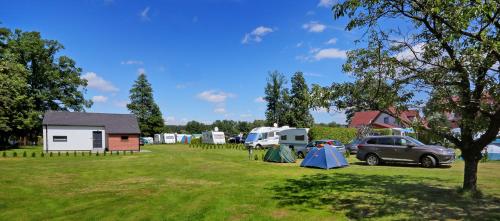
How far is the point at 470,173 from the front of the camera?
9.72 m

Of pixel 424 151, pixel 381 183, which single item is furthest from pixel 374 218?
pixel 424 151

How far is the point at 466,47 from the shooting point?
290 inches

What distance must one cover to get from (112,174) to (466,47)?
558 inches

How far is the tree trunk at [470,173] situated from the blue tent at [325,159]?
839 cm

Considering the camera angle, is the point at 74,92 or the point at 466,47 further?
the point at 74,92

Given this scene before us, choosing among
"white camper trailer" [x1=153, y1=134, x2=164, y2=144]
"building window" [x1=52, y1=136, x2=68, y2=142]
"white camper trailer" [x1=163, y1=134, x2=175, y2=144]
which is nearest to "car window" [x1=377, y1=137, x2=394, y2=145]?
"building window" [x1=52, y1=136, x2=68, y2=142]

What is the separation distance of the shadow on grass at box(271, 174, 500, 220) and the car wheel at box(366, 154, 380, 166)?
19.0 feet

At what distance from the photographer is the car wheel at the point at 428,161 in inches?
701

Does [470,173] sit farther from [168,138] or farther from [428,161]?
[168,138]

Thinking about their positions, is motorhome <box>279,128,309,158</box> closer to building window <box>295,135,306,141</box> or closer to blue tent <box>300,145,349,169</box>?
building window <box>295,135,306,141</box>

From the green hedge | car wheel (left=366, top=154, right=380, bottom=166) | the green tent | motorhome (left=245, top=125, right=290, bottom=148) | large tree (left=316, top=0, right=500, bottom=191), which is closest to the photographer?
large tree (left=316, top=0, right=500, bottom=191)

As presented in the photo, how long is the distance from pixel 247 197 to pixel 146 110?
6210 cm

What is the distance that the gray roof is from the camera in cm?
3525

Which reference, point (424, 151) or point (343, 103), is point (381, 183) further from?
point (424, 151)
